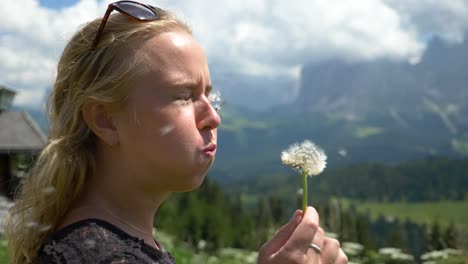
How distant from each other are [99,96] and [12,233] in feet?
2.19

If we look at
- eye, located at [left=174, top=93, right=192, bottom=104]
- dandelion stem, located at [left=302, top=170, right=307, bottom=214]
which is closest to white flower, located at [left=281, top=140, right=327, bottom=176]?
dandelion stem, located at [left=302, top=170, right=307, bottom=214]

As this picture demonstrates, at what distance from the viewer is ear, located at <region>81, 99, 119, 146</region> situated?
5.89 feet

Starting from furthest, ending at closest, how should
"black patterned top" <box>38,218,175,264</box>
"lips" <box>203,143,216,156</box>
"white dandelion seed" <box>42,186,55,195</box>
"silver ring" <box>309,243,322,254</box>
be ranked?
"white dandelion seed" <box>42,186,55,195</box>
"lips" <box>203,143,216,156</box>
"silver ring" <box>309,243,322,254</box>
"black patterned top" <box>38,218,175,264</box>

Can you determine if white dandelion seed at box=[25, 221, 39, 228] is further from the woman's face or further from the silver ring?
the silver ring

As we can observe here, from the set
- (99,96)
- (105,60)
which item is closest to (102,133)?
(99,96)

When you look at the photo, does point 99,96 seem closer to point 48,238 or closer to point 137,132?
point 137,132

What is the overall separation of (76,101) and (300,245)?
2.75 ft

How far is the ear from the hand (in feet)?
1.91

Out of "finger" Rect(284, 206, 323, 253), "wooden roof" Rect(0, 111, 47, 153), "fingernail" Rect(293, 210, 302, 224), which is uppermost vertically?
"fingernail" Rect(293, 210, 302, 224)

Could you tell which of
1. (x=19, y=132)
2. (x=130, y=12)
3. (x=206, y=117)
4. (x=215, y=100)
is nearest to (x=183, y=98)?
(x=206, y=117)

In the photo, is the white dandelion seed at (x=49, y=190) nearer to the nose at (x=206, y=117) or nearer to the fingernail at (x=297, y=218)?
the nose at (x=206, y=117)

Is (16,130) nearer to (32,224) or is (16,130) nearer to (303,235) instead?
(32,224)

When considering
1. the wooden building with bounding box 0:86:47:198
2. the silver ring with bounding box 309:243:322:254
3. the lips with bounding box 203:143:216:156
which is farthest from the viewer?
the wooden building with bounding box 0:86:47:198

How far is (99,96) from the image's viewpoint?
70.1 inches
